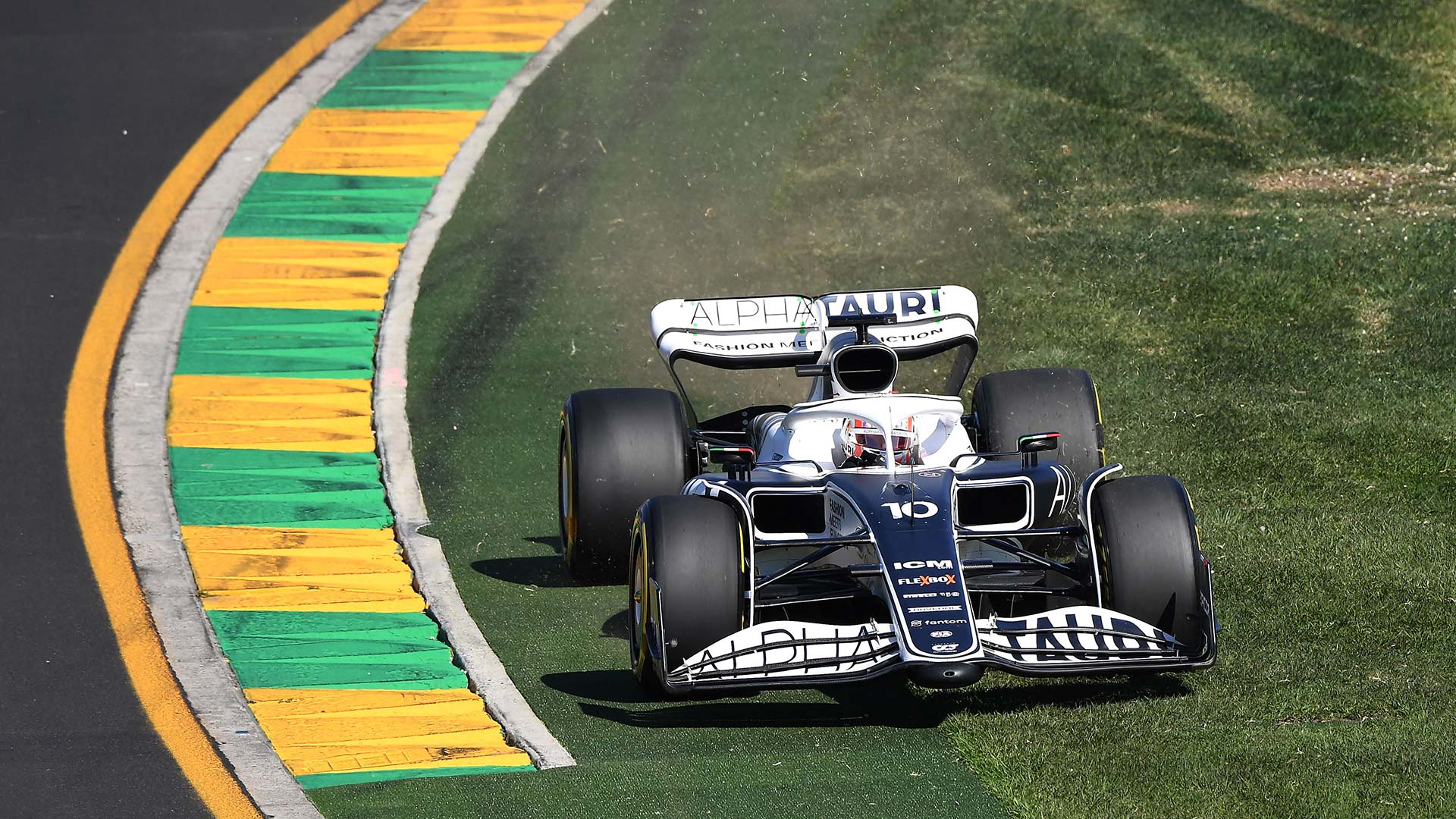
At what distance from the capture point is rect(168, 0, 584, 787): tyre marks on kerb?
30.1ft

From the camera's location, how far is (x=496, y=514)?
39.7ft

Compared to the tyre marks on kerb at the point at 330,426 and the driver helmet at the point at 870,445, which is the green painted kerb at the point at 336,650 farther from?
the driver helmet at the point at 870,445

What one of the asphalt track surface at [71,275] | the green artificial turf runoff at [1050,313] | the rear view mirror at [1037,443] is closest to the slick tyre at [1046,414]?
the rear view mirror at [1037,443]

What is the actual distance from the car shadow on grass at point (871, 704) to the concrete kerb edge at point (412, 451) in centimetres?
41

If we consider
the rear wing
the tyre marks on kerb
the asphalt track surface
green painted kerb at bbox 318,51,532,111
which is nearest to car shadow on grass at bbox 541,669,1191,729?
the tyre marks on kerb

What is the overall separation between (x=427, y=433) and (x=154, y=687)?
4.09 meters

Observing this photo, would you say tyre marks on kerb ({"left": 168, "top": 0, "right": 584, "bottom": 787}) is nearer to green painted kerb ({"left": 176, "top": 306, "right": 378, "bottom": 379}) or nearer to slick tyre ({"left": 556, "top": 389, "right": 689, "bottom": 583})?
green painted kerb ({"left": 176, "top": 306, "right": 378, "bottom": 379})

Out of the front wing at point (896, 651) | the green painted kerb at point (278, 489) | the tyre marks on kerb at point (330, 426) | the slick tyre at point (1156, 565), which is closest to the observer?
the front wing at point (896, 651)

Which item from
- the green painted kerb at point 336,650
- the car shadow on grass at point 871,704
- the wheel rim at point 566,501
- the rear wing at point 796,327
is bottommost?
the green painted kerb at point 336,650

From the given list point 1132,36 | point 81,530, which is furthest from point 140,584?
point 1132,36

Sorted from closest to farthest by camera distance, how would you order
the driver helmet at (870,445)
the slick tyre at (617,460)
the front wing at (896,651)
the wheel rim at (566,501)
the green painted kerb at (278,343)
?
1. the front wing at (896,651)
2. the driver helmet at (870,445)
3. the slick tyre at (617,460)
4. the wheel rim at (566,501)
5. the green painted kerb at (278,343)

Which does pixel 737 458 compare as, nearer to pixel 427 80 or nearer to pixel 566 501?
pixel 566 501

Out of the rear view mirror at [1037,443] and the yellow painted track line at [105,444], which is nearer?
the yellow painted track line at [105,444]

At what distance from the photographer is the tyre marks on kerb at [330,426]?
9180 millimetres
